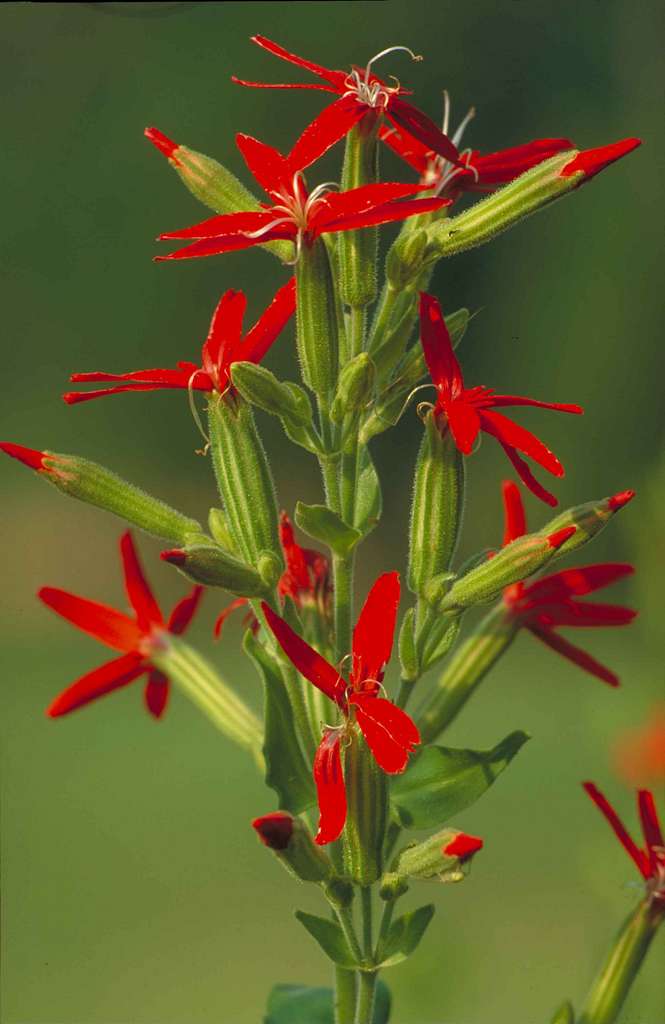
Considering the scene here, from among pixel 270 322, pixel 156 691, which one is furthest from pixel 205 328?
pixel 270 322

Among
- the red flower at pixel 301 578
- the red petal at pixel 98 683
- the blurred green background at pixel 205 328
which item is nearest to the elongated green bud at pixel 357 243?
the red flower at pixel 301 578

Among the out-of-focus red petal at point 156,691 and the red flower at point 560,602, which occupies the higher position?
the red flower at point 560,602

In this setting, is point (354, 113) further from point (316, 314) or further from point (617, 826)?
point (617, 826)

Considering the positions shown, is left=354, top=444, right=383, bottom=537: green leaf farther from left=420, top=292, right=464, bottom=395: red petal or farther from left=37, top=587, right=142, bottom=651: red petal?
left=37, top=587, right=142, bottom=651: red petal

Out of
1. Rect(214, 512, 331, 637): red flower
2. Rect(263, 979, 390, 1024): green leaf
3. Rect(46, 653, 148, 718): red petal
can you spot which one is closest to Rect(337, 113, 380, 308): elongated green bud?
Rect(214, 512, 331, 637): red flower

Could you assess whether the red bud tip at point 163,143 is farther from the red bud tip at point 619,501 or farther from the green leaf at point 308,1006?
the green leaf at point 308,1006

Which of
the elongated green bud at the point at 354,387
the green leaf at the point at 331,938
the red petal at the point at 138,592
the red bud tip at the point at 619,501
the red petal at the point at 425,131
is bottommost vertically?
the green leaf at the point at 331,938

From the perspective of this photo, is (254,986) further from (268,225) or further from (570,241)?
(570,241)
